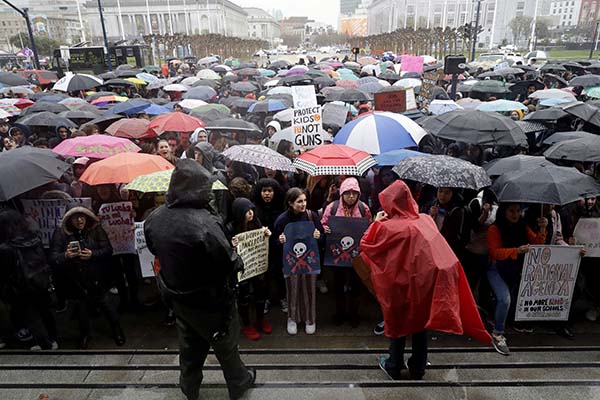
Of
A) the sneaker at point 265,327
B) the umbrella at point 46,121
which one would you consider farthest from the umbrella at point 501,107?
the umbrella at point 46,121

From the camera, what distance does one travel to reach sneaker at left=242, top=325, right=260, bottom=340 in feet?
15.0

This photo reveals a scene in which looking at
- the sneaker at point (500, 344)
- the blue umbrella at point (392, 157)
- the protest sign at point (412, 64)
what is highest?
the protest sign at point (412, 64)

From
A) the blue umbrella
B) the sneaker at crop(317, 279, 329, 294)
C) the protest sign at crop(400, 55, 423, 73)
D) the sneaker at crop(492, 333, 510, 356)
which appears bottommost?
the sneaker at crop(317, 279, 329, 294)

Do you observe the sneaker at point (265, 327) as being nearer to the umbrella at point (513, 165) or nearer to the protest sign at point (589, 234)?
the umbrella at point (513, 165)

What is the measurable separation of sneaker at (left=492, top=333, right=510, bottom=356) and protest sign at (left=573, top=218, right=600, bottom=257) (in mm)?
1212

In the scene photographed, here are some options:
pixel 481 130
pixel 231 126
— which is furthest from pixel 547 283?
pixel 231 126

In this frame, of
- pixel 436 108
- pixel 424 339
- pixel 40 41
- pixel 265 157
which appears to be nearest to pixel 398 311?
pixel 424 339

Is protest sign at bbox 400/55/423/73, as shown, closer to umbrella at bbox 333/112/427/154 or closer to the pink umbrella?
umbrella at bbox 333/112/427/154

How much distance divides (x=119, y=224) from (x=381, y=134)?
11.5 ft

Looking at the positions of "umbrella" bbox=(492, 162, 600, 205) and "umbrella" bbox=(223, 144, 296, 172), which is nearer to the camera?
"umbrella" bbox=(492, 162, 600, 205)

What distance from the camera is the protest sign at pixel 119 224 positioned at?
4.72m

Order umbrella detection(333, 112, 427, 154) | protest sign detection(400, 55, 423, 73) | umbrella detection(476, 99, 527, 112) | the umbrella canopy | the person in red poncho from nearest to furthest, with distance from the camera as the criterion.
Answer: the person in red poncho
the umbrella canopy
umbrella detection(333, 112, 427, 154)
umbrella detection(476, 99, 527, 112)
protest sign detection(400, 55, 423, 73)

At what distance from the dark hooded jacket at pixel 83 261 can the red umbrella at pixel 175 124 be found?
3215mm

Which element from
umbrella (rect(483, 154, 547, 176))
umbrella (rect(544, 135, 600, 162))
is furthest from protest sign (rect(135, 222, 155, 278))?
umbrella (rect(544, 135, 600, 162))
